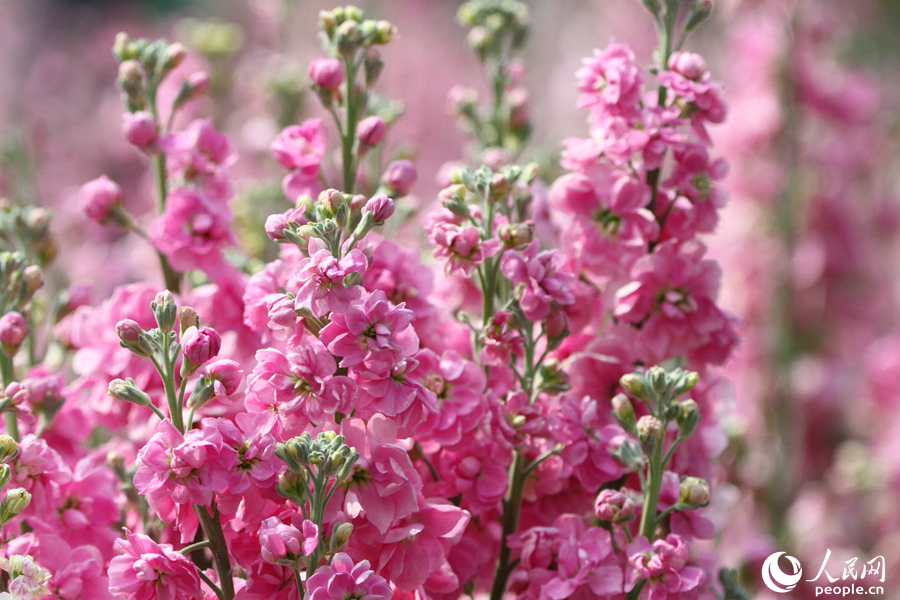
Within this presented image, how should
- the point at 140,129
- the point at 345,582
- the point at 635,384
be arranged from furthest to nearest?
1. the point at 140,129
2. the point at 635,384
3. the point at 345,582

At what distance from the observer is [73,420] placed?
0.65 metres

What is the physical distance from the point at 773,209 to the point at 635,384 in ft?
3.49

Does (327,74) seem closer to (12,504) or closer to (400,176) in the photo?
(400,176)

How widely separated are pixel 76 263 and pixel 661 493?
3.83ft

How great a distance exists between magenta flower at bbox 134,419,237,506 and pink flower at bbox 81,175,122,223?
288 mm

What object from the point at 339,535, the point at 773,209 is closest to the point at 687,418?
the point at 339,535

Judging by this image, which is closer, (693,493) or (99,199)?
(693,493)

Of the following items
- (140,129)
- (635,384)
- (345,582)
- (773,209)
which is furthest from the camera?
(773,209)

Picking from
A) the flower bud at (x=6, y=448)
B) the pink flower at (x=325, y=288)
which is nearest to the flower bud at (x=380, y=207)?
Result: the pink flower at (x=325, y=288)

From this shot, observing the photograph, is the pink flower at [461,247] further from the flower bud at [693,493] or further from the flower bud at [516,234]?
the flower bud at [693,493]

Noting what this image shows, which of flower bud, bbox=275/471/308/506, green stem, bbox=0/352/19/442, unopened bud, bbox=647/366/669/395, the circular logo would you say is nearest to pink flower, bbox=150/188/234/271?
green stem, bbox=0/352/19/442

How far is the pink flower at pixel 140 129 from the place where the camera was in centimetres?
66

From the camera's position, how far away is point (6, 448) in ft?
1.67

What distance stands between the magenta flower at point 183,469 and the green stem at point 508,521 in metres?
0.21
